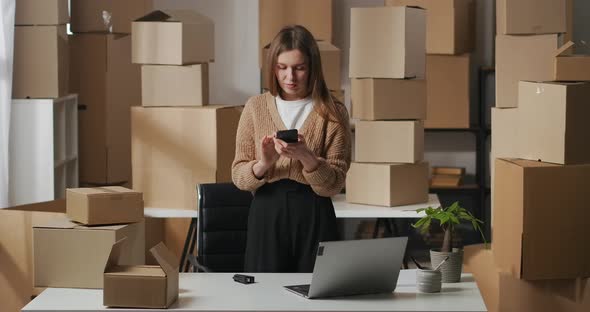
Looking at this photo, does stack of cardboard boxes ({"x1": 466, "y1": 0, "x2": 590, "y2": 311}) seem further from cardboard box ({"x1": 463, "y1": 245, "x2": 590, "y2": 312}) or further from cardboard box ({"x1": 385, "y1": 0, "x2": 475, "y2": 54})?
cardboard box ({"x1": 385, "y1": 0, "x2": 475, "y2": 54})

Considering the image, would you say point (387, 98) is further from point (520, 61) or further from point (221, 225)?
point (221, 225)

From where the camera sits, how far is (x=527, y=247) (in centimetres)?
354

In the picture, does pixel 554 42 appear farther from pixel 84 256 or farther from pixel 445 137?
pixel 84 256

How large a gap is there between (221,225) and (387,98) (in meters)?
1.26

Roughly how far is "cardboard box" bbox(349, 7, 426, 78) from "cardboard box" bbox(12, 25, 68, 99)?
5.05 feet

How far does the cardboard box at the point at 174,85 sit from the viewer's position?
4941 mm

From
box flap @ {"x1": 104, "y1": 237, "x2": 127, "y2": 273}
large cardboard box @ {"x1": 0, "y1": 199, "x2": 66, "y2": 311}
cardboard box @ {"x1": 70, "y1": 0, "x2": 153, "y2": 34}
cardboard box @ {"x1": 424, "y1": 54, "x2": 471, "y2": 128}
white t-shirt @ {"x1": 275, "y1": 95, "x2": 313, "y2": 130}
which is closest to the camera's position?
box flap @ {"x1": 104, "y1": 237, "x2": 127, "y2": 273}

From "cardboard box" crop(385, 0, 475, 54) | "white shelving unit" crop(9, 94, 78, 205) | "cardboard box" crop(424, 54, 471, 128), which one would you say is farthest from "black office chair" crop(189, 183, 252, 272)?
"cardboard box" crop(424, 54, 471, 128)

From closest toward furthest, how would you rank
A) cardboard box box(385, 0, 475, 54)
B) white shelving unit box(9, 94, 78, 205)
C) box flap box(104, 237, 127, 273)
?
box flap box(104, 237, 127, 273), white shelving unit box(9, 94, 78, 205), cardboard box box(385, 0, 475, 54)

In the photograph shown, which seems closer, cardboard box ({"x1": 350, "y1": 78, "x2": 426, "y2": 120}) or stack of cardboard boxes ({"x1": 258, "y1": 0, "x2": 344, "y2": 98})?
cardboard box ({"x1": 350, "y1": 78, "x2": 426, "y2": 120})

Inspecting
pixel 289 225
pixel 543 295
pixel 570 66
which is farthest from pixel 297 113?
pixel 570 66

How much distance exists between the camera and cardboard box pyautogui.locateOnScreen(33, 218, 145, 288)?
316 centimetres

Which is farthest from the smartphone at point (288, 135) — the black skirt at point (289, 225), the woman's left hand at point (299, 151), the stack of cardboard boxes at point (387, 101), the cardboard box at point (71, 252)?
the stack of cardboard boxes at point (387, 101)

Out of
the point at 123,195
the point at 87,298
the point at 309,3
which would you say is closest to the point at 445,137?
the point at 309,3
